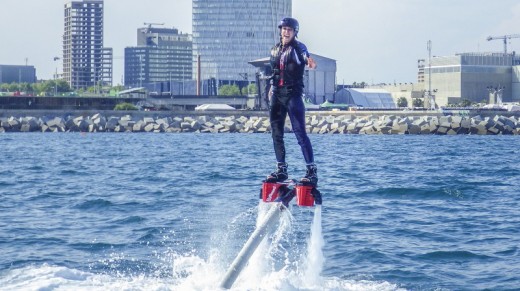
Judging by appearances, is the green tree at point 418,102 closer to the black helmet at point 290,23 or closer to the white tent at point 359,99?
the white tent at point 359,99

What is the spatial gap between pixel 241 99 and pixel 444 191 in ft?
385

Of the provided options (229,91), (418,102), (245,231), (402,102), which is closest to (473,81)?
(418,102)

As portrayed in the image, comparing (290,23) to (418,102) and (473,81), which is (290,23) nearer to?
(418,102)

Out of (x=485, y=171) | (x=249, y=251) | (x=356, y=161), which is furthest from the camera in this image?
(x=356, y=161)

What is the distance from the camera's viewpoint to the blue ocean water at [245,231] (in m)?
13.2

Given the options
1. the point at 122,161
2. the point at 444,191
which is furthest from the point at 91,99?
the point at 444,191

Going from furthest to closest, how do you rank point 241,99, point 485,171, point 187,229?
point 241,99
point 485,171
point 187,229

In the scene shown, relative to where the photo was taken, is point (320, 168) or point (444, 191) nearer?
point (444, 191)

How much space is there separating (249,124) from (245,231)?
67646 millimetres

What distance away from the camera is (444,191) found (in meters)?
24.8

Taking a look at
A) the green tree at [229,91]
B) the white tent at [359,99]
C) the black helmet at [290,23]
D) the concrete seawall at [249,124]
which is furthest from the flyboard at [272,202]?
the green tree at [229,91]

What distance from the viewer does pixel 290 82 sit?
36.1ft

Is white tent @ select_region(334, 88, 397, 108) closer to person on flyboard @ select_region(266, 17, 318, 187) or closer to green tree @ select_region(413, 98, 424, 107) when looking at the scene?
green tree @ select_region(413, 98, 424, 107)

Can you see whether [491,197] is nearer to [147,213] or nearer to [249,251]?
[147,213]
